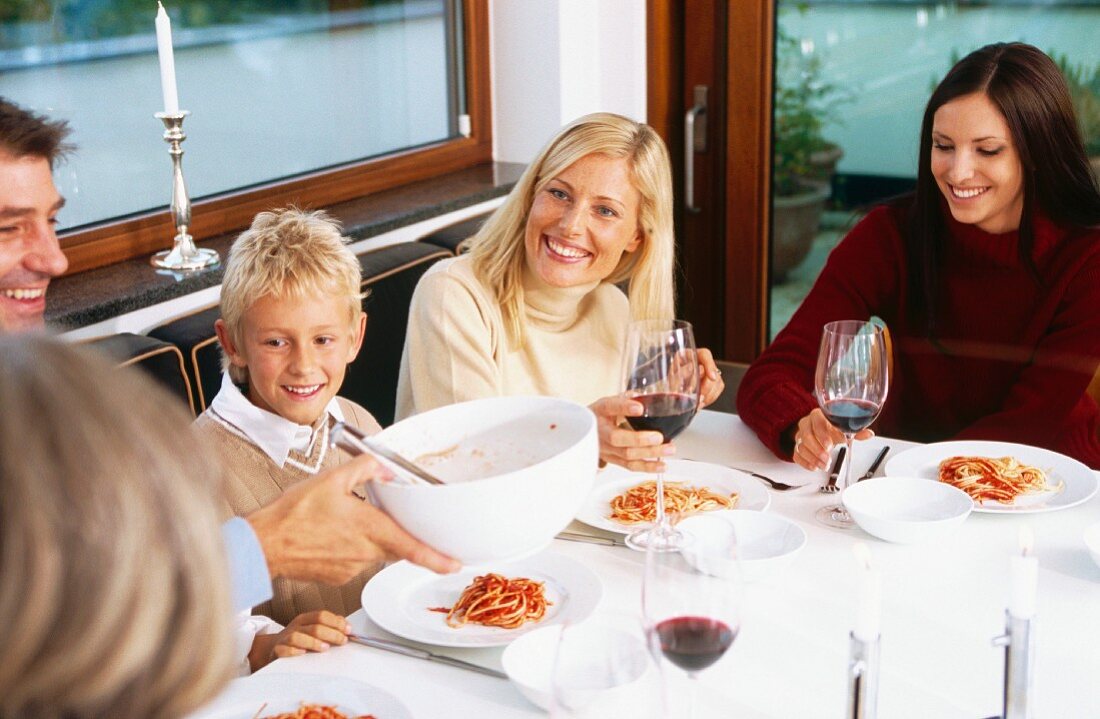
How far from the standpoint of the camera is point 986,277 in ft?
7.66

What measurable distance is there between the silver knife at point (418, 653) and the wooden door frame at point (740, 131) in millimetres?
2770

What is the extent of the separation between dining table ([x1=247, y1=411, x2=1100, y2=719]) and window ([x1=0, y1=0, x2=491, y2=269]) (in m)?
1.64

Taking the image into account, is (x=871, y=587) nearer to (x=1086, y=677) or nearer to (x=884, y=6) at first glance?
(x=1086, y=677)

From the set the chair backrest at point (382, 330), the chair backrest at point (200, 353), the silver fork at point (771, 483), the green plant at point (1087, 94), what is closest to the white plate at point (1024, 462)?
the silver fork at point (771, 483)

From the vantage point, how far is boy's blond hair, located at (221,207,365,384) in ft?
5.78

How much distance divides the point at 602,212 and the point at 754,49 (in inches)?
72.2

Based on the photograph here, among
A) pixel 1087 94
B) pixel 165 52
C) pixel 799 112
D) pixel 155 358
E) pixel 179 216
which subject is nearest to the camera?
pixel 155 358

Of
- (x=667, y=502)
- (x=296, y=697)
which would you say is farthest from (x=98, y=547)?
(x=667, y=502)

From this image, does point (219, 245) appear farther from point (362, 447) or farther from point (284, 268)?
point (362, 447)

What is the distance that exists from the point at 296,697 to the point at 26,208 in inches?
36.5

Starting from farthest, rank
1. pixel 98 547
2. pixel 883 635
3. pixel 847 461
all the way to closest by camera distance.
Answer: pixel 847 461
pixel 883 635
pixel 98 547

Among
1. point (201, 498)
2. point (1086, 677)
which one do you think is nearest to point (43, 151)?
point (201, 498)

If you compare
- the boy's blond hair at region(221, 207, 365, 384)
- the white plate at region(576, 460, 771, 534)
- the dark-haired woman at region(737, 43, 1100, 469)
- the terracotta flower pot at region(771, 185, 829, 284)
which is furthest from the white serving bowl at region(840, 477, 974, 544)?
the terracotta flower pot at region(771, 185, 829, 284)

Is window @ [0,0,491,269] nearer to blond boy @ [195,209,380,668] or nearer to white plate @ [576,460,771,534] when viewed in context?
blond boy @ [195,209,380,668]
